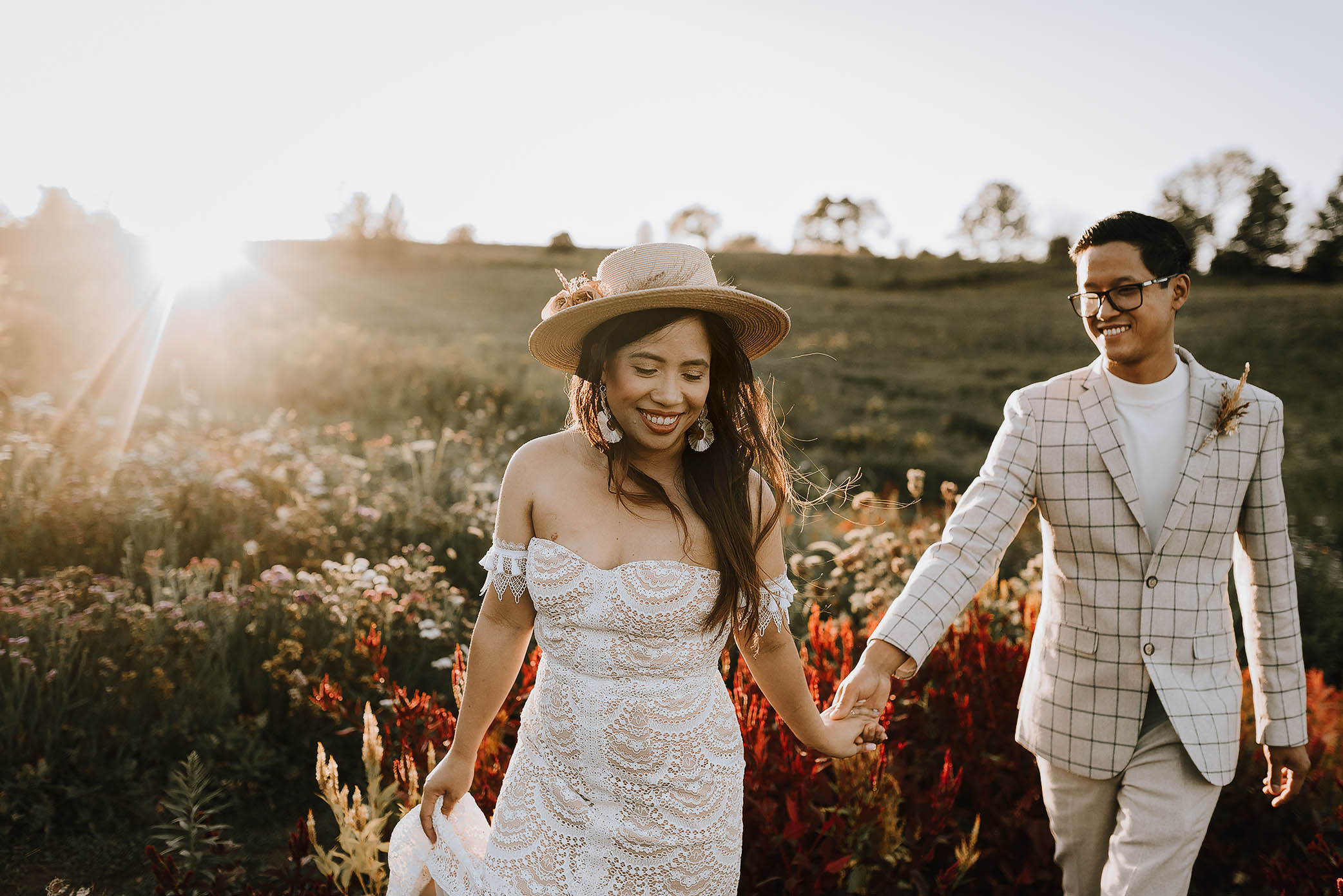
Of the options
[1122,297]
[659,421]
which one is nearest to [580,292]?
[659,421]

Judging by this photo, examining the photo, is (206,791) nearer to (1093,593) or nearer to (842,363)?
(1093,593)

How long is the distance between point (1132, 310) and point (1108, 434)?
36 centimetres

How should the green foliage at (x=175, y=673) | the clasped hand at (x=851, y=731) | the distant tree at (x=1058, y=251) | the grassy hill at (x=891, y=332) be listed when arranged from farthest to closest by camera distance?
the distant tree at (x=1058, y=251), the grassy hill at (x=891, y=332), the green foliage at (x=175, y=673), the clasped hand at (x=851, y=731)

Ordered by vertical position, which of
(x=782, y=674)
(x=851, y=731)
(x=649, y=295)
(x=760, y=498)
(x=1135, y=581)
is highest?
(x=649, y=295)

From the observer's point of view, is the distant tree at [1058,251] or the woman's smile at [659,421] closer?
the woman's smile at [659,421]

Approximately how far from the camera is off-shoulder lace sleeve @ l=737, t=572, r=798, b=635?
6.52 feet

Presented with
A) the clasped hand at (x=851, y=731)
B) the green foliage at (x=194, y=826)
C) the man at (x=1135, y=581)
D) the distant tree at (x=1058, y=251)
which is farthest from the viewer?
the distant tree at (x=1058, y=251)

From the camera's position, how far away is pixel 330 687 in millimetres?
2742

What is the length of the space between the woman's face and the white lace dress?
0.31m

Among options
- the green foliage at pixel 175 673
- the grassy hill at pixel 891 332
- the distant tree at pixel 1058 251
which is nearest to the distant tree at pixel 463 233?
the grassy hill at pixel 891 332

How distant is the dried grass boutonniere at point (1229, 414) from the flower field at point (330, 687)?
108 cm

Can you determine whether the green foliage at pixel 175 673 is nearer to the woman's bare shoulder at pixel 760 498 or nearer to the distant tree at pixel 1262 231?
the woman's bare shoulder at pixel 760 498

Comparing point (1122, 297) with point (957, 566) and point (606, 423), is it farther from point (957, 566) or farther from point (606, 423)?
point (606, 423)

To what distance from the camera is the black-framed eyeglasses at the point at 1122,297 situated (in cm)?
239
